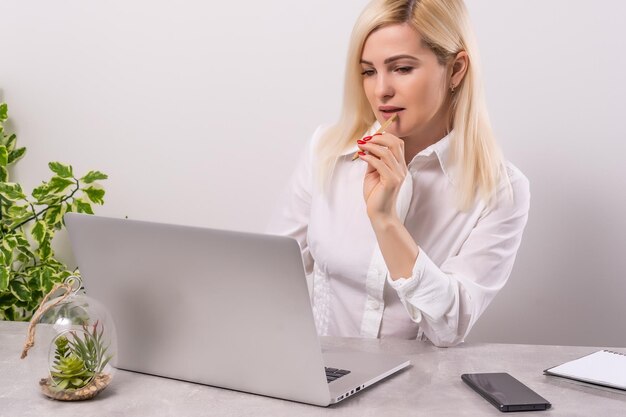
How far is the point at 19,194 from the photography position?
2746mm

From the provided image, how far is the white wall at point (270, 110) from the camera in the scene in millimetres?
2611

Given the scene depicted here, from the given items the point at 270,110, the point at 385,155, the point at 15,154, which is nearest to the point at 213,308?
the point at 385,155

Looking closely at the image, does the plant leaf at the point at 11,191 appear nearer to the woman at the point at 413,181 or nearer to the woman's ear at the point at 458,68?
the woman at the point at 413,181

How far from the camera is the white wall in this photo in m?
2.61

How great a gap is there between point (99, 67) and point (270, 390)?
1.78 meters

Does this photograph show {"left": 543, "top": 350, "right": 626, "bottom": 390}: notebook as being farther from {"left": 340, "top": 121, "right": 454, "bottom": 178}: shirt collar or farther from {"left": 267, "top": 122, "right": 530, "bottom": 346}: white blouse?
{"left": 340, "top": 121, "right": 454, "bottom": 178}: shirt collar

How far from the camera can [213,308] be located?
1.42m

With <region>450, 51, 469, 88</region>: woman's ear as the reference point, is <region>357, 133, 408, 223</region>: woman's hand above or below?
below

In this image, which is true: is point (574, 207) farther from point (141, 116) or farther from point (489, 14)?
point (141, 116)

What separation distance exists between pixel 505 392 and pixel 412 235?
79 centimetres

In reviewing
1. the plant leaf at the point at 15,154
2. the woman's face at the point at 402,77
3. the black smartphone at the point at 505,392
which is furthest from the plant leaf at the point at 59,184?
the black smartphone at the point at 505,392

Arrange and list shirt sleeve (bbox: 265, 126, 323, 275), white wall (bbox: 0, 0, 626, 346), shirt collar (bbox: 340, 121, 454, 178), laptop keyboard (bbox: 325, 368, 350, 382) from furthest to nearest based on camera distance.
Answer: white wall (bbox: 0, 0, 626, 346) < shirt sleeve (bbox: 265, 126, 323, 275) < shirt collar (bbox: 340, 121, 454, 178) < laptop keyboard (bbox: 325, 368, 350, 382)

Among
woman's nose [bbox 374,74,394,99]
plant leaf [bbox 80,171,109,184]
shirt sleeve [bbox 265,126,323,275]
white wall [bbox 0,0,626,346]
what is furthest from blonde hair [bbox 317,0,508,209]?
plant leaf [bbox 80,171,109,184]

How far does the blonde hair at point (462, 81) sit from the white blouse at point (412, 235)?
0.14 feet
